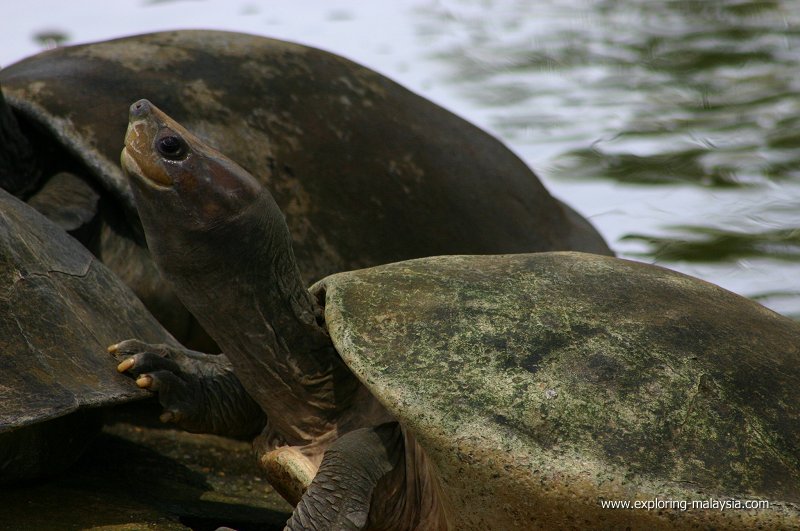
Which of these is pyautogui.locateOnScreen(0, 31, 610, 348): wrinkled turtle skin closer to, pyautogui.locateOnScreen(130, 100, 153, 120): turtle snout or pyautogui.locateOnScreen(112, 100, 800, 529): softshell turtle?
Result: pyautogui.locateOnScreen(112, 100, 800, 529): softshell turtle

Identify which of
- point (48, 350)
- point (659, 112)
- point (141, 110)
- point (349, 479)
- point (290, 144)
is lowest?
point (659, 112)

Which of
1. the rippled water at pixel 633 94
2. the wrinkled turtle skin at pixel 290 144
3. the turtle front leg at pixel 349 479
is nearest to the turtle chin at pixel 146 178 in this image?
the turtle front leg at pixel 349 479

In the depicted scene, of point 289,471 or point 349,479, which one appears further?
point 289,471

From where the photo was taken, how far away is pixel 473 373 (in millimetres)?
1911

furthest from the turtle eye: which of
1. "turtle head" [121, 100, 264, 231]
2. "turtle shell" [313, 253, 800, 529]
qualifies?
"turtle shell" [313, 253, 800, 529]

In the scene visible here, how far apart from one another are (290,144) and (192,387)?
1066 millimetres

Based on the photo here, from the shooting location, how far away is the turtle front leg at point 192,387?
7.49 feet

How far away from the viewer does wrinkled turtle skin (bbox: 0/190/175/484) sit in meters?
2.05

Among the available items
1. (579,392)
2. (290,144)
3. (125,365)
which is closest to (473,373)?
(579,392)

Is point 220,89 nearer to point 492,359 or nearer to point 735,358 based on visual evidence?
point 492,359

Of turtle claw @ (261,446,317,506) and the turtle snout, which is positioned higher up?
the turtle snout

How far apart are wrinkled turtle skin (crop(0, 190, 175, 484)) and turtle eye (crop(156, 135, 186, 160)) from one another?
0.46 m

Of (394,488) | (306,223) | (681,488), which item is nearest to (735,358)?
(681,488)

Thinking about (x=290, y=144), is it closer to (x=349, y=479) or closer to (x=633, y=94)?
(x=349, y=479)
